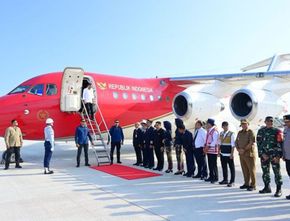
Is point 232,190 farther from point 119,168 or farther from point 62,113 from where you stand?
point 62,113

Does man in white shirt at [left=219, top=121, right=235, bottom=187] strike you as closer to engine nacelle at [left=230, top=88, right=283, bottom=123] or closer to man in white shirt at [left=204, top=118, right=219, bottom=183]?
man in white shirt at [left=204, top=118, right=219, bottom=183]

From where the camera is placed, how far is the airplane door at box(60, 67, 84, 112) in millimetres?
12250

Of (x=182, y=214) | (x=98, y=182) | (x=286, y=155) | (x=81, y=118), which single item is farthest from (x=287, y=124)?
(x=81, y=118)

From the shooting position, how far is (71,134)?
12.9 m

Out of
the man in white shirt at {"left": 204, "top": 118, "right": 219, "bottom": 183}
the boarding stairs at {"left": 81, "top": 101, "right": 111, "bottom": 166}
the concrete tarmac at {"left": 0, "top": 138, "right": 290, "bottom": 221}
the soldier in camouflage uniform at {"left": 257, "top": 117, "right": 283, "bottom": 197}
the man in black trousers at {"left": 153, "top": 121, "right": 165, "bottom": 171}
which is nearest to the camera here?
the concrete tarmac at {"left": 0, "top": 138, "right": 290, "bottom": 221}

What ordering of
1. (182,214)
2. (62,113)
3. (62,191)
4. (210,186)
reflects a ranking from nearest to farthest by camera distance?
(182,214) → (62,191) → (210,186) → (62,113)

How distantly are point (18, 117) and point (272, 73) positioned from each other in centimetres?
897

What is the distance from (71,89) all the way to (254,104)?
6.72 m

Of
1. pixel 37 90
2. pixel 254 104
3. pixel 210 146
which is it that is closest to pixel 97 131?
pixel 37 90

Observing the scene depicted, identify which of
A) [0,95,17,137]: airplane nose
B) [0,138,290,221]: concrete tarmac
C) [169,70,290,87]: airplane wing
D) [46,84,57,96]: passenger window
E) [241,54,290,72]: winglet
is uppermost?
[241,54,290,72]: winglet

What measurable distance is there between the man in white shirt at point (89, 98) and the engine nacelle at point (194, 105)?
3184mm

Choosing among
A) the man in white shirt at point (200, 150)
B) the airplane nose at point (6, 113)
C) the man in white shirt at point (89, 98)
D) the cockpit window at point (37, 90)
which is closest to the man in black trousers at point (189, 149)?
the man in white shirt at point (200, 150)

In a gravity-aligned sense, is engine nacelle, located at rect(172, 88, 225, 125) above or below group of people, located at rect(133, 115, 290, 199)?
above

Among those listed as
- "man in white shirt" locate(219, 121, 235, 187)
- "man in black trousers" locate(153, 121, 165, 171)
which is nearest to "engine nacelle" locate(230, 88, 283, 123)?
"man in black trousers" locate(153, 121, 165, 171)
